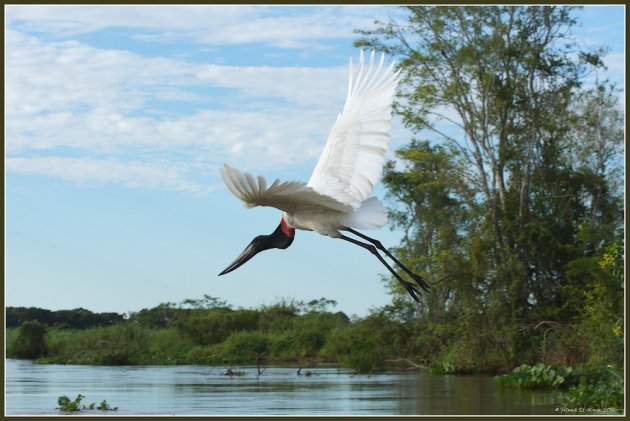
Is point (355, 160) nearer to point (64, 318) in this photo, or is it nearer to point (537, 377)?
point (537, 377)

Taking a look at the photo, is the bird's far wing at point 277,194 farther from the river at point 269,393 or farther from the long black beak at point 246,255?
the river at point 269,393

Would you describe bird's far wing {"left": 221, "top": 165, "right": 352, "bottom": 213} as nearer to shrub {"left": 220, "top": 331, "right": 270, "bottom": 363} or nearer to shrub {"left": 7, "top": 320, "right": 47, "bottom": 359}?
shrub {"left": 220, "top": 331, "right": 270, "bottom": 363}

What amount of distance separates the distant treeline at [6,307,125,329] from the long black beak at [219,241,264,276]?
1456cm

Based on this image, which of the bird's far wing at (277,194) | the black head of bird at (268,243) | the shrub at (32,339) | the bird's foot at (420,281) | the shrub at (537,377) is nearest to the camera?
the bird's far wing at (277,194)

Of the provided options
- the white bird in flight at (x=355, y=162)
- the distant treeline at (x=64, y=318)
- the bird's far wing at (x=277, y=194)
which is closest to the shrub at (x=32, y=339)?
the distant treeline at (x=64, y=318)

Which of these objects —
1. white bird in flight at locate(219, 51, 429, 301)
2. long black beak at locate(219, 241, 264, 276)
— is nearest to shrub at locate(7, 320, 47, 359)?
long black beak at locate(219, 241, 264, 276)

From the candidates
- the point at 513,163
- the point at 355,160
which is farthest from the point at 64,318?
the point at 355,160

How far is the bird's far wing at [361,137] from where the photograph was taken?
654cm

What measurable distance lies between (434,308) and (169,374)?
15.9ft

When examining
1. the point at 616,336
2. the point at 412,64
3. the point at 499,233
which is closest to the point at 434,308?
the point at 499,233

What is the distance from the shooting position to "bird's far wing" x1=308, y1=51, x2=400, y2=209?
6.54 m

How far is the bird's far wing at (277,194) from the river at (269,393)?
12.2 ft

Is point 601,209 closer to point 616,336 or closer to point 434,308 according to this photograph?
point 434,308

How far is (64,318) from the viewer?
2230 cm
